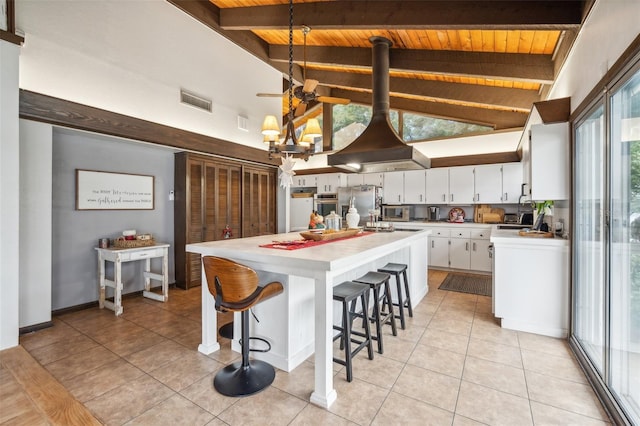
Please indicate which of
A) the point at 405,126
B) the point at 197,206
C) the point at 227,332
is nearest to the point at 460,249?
the point at 405,126

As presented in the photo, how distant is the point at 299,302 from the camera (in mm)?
2408

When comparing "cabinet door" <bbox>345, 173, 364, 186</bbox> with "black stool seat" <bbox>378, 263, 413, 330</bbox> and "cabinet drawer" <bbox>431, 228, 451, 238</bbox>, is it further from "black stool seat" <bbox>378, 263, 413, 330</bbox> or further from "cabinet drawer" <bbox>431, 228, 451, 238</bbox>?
"black stool seat" <bbox>378, 263, 413, 330</bbox>

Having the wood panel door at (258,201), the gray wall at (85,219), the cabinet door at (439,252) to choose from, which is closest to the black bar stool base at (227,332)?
the gray wall at (85,219)

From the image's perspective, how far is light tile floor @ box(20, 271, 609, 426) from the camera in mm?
1804

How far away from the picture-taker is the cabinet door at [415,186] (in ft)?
20.7

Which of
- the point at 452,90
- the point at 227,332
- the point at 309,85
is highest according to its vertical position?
the point at 452,90

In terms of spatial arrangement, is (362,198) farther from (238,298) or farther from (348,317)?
(238,298)

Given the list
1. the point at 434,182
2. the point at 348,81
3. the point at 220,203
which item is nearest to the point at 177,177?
the point at 220,203

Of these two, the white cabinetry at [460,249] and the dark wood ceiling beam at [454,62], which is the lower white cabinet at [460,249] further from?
the dark wood ceiling beam at [454,62]

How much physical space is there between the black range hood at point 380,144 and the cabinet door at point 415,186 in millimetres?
2197

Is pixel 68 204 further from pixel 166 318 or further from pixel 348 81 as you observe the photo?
pixel 348 81

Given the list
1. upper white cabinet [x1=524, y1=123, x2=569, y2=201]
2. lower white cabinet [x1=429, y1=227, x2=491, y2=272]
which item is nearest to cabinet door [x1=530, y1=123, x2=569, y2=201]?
upper white cabinet [x1=524, y1=123, x2=569, y2=201]

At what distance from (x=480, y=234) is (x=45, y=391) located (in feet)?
19.9

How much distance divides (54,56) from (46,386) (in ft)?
10.9
